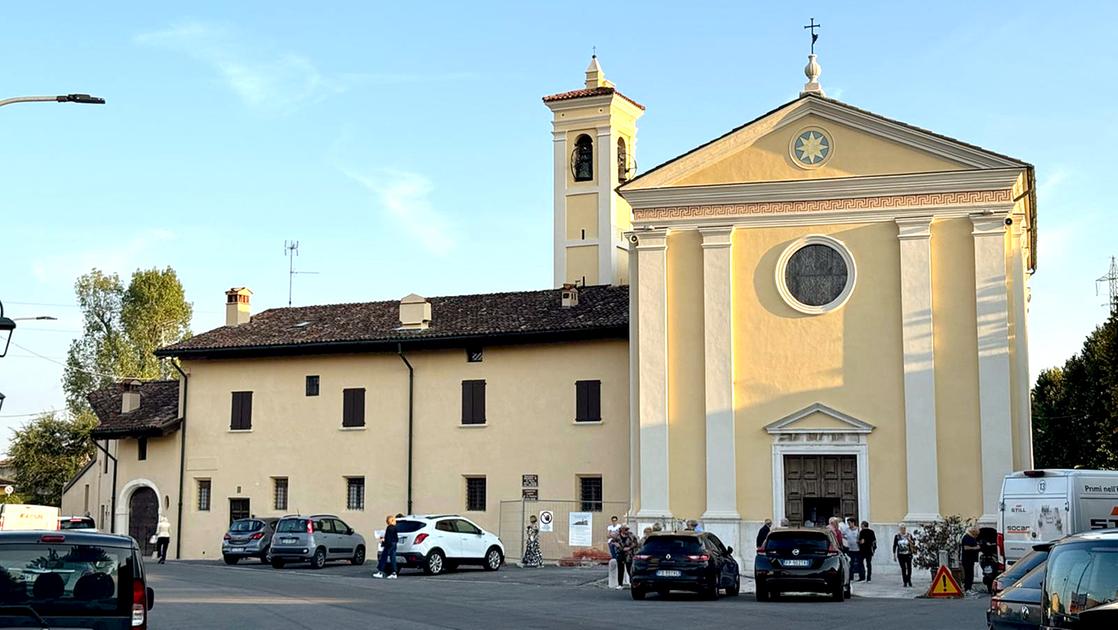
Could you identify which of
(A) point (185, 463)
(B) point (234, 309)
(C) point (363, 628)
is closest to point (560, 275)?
(B) point (234, 309)

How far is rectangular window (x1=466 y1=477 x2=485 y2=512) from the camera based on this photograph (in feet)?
119

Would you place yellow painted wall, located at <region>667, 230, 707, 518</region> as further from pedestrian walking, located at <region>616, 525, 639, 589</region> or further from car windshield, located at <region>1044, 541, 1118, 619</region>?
car windshield, located at <region>1044, 541, 1118, 619</region>

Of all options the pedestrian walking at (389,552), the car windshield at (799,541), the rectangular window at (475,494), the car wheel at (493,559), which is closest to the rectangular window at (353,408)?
the rectangular window at (475,494)

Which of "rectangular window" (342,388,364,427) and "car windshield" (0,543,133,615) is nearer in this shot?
"car windshield" (0,543,133,615)

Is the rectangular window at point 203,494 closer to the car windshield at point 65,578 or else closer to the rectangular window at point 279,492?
the rectangular window at point 279,492

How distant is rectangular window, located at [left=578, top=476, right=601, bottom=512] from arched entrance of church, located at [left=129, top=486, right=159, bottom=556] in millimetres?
14473

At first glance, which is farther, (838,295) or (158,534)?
(158,534)

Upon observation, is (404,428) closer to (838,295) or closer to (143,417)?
(143,417)

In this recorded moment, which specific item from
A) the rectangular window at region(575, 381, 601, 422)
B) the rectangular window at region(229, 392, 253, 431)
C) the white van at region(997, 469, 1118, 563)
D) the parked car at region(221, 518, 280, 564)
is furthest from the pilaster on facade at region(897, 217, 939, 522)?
the rectangular window at region(229, 392, 253, 431)

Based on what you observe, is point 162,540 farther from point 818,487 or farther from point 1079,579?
point 1079,579

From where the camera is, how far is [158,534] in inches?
1476

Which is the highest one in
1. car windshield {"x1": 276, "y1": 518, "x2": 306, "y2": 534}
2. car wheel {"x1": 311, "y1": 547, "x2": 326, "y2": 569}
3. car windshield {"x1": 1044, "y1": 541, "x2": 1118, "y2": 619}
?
car windshield {"x1": 1044, "y1": 541, "x2": 1118, "y2": 619}

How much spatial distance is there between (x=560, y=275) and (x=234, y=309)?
45.7ft

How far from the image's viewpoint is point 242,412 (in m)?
39.7
